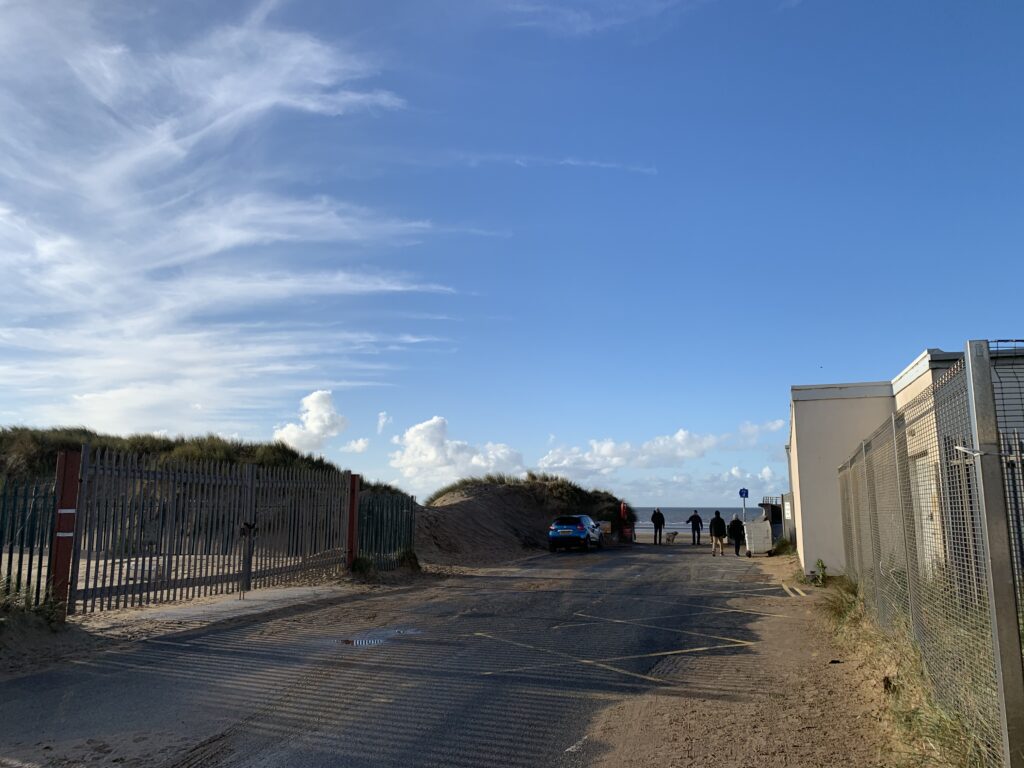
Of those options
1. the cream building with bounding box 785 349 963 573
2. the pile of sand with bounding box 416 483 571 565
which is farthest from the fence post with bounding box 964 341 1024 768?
the pile of sand with bounding box 416 483 571 565

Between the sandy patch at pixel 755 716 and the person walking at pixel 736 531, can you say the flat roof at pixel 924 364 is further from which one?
the person walking at pixel 736 531

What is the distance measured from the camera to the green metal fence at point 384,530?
2039 centimetres

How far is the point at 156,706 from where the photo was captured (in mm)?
7164

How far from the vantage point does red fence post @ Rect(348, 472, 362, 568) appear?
19.6 metres

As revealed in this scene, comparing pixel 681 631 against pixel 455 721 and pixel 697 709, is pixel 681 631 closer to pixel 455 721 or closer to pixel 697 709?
pixel 697 709

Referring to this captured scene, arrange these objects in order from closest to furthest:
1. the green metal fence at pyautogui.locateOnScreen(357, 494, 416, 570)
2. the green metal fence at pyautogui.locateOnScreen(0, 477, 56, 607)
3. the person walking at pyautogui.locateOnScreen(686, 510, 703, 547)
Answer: the green metal fence at pyautogui.locateOnScreen(0, 477, 56, 607) < the green metal fence at pyautogui.locateOnScreen(357, 494, 416, 570) < the person walking at pyautogui.locateOnScreen(686, 510, 703, 547)

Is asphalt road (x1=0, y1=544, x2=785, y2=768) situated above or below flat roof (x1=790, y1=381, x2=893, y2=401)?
below

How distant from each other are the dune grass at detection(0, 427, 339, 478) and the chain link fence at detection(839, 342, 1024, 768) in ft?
88.1

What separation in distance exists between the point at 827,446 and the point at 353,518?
11.4m

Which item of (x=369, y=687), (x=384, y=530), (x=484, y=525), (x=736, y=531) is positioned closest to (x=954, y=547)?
(x=369, y=687)

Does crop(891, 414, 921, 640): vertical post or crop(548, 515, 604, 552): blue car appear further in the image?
crop(548, 515, 604, 552): blue car

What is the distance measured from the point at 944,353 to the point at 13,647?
550 inches

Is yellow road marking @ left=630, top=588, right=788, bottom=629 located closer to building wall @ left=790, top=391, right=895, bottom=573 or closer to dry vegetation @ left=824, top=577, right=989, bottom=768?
dry vegetation @ left=824, top=577, right=989, bottom=768

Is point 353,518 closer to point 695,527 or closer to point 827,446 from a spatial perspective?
point 827,446
